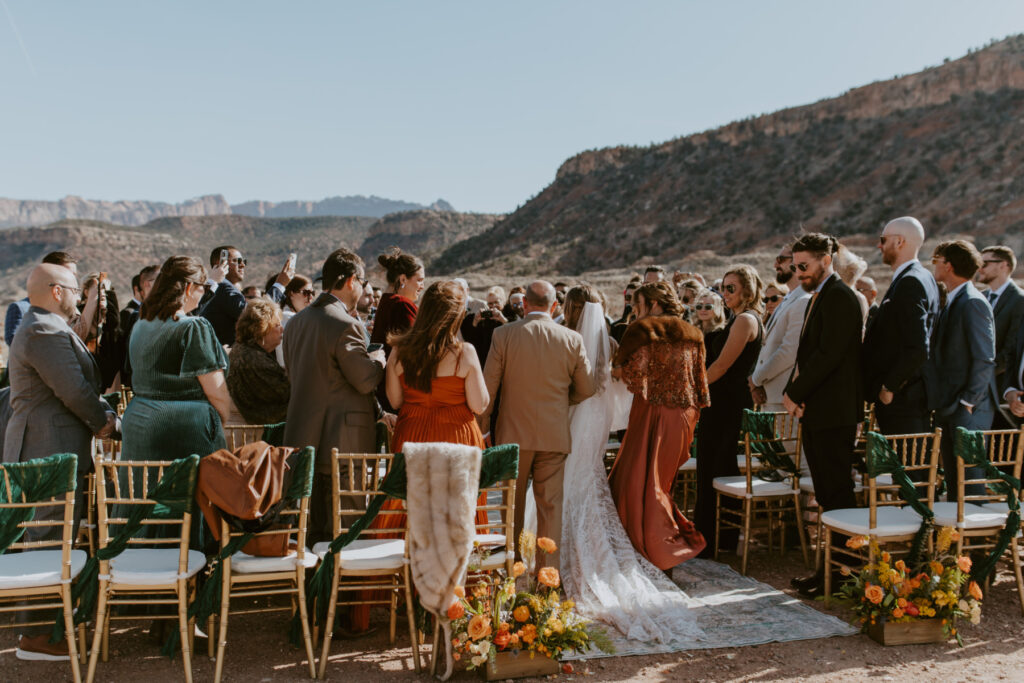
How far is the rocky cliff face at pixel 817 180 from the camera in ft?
135

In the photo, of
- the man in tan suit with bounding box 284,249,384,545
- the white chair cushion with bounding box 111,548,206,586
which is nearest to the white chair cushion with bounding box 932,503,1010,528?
the man in tan suit with bounding box 284,249,384,545

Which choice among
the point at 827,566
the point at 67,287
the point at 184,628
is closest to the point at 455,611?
the point at 184,628

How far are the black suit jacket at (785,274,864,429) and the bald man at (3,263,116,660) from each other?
406 cm

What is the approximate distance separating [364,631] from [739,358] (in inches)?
121

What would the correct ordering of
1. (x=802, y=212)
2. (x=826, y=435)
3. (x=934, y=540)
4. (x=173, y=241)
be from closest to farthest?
(x=934, y=540), (x=826, y=435), (x=802, y=212), (x=173, y=241)

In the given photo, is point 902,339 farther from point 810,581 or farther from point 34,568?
point 34,568

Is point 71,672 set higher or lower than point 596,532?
lower

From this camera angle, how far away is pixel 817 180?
161 feet

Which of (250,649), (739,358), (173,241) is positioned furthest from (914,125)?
(173,241)

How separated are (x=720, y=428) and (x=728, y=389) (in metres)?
0.30

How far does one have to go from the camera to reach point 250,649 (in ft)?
13.6

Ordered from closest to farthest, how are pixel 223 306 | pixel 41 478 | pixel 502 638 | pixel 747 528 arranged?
1. pixel 41 478
2. pixel 502 638
3. pixel 747 528
4. pixel 223 306

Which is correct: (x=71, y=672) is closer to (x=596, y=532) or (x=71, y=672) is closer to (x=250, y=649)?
(x=250, y=649)

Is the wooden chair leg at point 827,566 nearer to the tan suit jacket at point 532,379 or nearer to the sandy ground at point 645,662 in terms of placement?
the sandy ground at point 645,662
